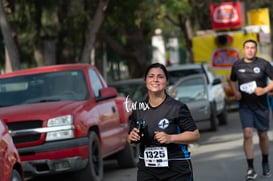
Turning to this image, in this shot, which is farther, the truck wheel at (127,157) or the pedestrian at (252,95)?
the truck wheel at (127,157)

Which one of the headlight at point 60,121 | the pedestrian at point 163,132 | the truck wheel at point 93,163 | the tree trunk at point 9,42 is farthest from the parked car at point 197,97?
the pedestrian at point 163,132

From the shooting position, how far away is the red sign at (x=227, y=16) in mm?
27197

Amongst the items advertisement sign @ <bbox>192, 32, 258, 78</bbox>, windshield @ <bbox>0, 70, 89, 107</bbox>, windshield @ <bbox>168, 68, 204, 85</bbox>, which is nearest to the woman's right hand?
windshield @ <bbox>0, 70, 89, 107</bbox>

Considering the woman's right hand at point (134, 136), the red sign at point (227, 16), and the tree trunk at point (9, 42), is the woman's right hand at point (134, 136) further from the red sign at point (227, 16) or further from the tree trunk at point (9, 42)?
the red sign at point (227, 16)

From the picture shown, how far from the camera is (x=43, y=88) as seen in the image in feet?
36.8

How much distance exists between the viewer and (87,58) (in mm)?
18703

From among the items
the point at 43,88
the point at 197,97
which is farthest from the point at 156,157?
the point at 197,97

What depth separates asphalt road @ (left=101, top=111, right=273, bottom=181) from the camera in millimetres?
11070

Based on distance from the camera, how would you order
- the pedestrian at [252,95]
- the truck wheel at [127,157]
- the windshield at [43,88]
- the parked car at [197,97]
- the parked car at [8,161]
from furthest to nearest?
the parked car at [197,97] → the truck wheel at [127,157] → the windshield at [43,88] → the pedestrian at [252,95] → the parked car at [8,161]

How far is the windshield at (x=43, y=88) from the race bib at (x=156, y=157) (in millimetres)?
4890

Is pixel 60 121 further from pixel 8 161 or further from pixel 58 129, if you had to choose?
pixel 8 161

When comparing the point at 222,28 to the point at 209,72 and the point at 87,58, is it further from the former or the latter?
the point at 87,58

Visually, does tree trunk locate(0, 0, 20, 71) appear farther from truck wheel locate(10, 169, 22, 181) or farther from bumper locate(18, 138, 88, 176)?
truck wheel locate(10, 169, 22, 181)

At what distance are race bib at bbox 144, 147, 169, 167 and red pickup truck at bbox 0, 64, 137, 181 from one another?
12.6ft
